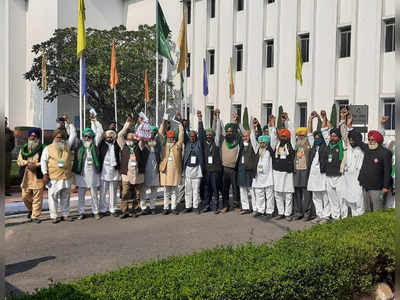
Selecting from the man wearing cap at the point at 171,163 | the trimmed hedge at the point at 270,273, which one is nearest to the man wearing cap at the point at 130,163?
the man wearing cap at the point at 171,163

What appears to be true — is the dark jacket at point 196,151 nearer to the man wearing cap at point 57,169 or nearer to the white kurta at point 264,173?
the white kurta at point 264,173

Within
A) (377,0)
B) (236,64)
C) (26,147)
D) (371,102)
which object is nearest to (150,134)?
(26,147)

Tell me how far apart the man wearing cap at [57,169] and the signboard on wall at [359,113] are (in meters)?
7.94

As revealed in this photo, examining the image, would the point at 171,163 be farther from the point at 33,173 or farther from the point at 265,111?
the point at 265,111

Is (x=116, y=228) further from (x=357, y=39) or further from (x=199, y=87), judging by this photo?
(x=199, y=87)

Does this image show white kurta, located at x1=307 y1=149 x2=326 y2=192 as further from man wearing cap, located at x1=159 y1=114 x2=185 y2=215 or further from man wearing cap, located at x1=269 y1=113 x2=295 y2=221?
man wearing cap, located at x1=159 y1=114 x2=185 y2=215

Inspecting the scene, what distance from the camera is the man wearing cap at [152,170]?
409 inches

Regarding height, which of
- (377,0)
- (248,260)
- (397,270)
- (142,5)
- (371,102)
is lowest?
(248,260)

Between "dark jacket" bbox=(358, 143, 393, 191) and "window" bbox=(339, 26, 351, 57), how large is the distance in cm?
1264

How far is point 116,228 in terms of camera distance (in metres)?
9.09

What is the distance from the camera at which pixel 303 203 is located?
34.5ft

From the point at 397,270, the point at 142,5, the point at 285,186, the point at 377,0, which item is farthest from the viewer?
the point at 142,5

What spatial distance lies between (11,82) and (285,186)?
3178 cm

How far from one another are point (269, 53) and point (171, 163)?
1484 cm
